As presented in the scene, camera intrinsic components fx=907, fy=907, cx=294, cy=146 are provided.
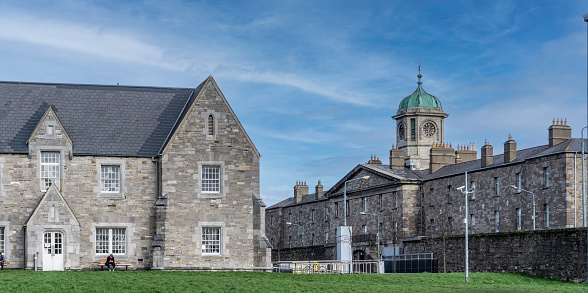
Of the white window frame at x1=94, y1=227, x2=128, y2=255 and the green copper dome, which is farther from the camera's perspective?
the green copper dome

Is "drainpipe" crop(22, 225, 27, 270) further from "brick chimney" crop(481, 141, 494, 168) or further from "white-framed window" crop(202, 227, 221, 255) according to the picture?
"brick chimney" crop(481, 141, 494, 168)

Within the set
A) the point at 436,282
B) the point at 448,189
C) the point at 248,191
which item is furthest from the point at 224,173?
the point at 448,189

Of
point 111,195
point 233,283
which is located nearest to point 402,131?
point 111,195

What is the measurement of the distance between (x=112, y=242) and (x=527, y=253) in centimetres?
2518

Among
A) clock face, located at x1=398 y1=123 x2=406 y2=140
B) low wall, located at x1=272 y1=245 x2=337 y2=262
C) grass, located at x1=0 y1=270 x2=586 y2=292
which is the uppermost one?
clock face, located at x1=398 y1=123 x2=406 y2=140

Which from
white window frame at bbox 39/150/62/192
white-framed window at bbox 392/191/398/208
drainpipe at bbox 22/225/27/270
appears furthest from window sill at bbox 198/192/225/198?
white-framed window at bbox 392/191/398/208

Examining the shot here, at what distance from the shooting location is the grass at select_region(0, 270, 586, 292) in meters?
36.0

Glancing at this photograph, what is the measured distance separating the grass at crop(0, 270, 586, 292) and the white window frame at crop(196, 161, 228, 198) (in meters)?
5.59

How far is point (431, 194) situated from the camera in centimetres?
9825

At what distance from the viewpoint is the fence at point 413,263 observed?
71188 millimetres

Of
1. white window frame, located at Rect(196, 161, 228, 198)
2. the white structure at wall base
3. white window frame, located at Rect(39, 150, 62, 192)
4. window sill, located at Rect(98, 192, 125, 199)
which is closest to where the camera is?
white window frame, located at Rect(39, 150, 62, 192)

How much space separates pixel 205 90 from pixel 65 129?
8295 millimetres

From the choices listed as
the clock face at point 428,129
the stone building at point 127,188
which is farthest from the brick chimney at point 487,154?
the clock face at point 428,129

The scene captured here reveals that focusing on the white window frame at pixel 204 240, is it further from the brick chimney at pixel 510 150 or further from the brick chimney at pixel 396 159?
the brick chimney at pixel 396 159
